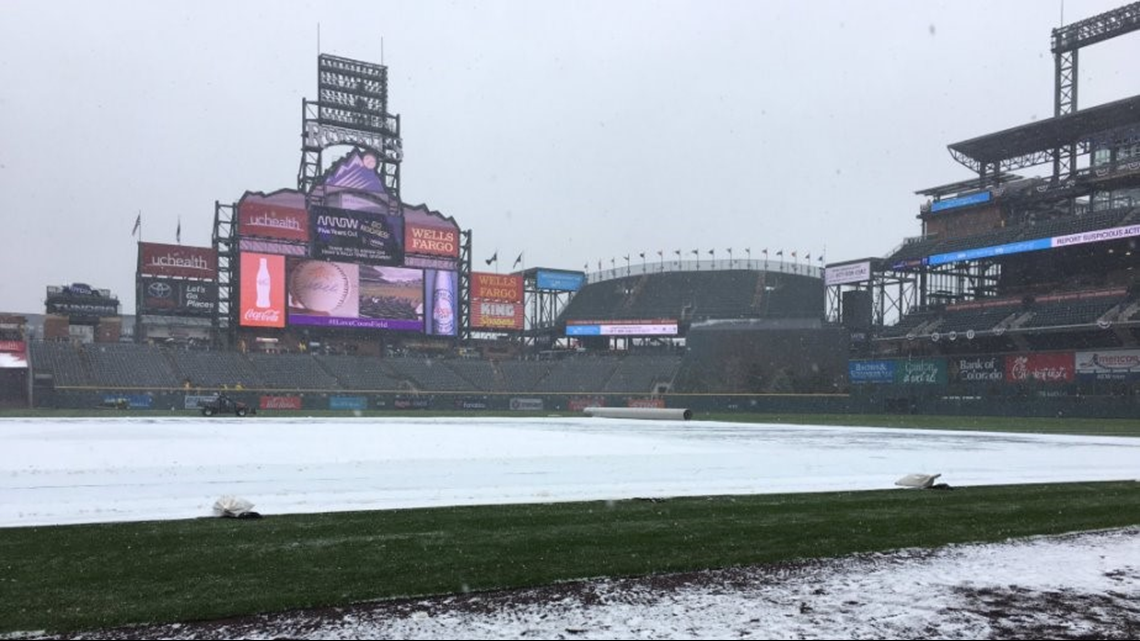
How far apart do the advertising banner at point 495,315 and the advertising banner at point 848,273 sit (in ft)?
107

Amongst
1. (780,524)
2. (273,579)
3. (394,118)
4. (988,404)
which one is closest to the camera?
(273,579)

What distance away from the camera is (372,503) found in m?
11.3

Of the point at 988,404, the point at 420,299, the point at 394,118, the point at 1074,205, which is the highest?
the point at 394,118

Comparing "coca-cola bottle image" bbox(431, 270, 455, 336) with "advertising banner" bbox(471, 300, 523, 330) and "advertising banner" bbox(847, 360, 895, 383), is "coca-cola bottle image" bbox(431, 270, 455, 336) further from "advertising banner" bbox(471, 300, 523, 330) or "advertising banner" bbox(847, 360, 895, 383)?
"advertising banner" bbox(847, 360, 895, 383)

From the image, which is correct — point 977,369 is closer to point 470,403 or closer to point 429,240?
point 470,403

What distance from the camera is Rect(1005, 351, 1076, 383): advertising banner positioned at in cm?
4906

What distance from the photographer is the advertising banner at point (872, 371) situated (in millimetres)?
57812

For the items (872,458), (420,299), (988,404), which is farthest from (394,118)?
(872,458)

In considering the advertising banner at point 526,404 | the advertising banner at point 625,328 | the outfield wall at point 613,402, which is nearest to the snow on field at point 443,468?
the outfield wall at point 613,402

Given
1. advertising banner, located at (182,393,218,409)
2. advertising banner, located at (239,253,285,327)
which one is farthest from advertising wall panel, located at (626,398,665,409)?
advertising banner, located at (182,393,218,409)

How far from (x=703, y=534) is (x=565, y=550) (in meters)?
1.74

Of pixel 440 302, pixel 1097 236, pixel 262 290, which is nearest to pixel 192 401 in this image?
pixel 262 290

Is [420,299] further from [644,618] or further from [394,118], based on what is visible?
[644,618]

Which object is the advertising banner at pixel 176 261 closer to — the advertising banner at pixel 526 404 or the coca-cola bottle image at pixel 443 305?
the coca-cola bottle image at pixel 443 305
